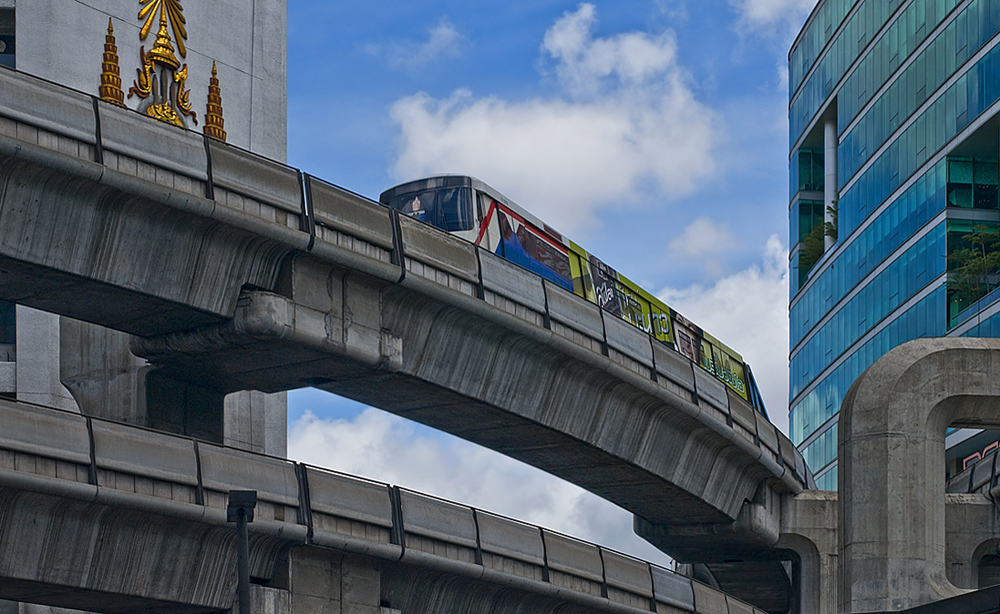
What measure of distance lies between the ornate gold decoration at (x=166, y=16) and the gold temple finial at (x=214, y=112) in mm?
1056

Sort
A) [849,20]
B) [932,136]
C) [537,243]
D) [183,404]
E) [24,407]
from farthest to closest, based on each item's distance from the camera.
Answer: [849,20], [932,136], [537,243], [183,404], [24,407]

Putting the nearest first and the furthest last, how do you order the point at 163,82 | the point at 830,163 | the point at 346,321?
the point at 346,321 < the point at 163,82 < the point at 830,163

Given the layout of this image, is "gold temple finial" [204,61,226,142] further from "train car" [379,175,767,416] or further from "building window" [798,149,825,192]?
"building window" [798,149,825,192]

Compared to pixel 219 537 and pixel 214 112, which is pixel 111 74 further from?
pixel 219 537

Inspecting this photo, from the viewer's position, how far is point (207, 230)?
78.6 ft

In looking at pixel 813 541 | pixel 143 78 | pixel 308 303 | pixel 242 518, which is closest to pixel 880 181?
pixel 813 541

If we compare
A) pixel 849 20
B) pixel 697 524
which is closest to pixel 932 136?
pixel 849 20

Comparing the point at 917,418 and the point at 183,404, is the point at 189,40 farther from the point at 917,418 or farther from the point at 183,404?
the point at 917,418

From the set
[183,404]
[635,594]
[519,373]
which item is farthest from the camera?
[635,594]

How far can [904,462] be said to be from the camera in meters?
23.8

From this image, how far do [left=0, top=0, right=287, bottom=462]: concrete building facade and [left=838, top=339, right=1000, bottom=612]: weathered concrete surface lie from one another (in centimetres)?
1744

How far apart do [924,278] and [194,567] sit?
52.0 m

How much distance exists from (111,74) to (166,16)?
2.98m

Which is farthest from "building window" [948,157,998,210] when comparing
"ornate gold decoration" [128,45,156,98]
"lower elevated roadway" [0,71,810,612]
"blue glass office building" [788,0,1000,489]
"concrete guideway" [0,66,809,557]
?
"ornate gold decoration" [128,45,156,98]
